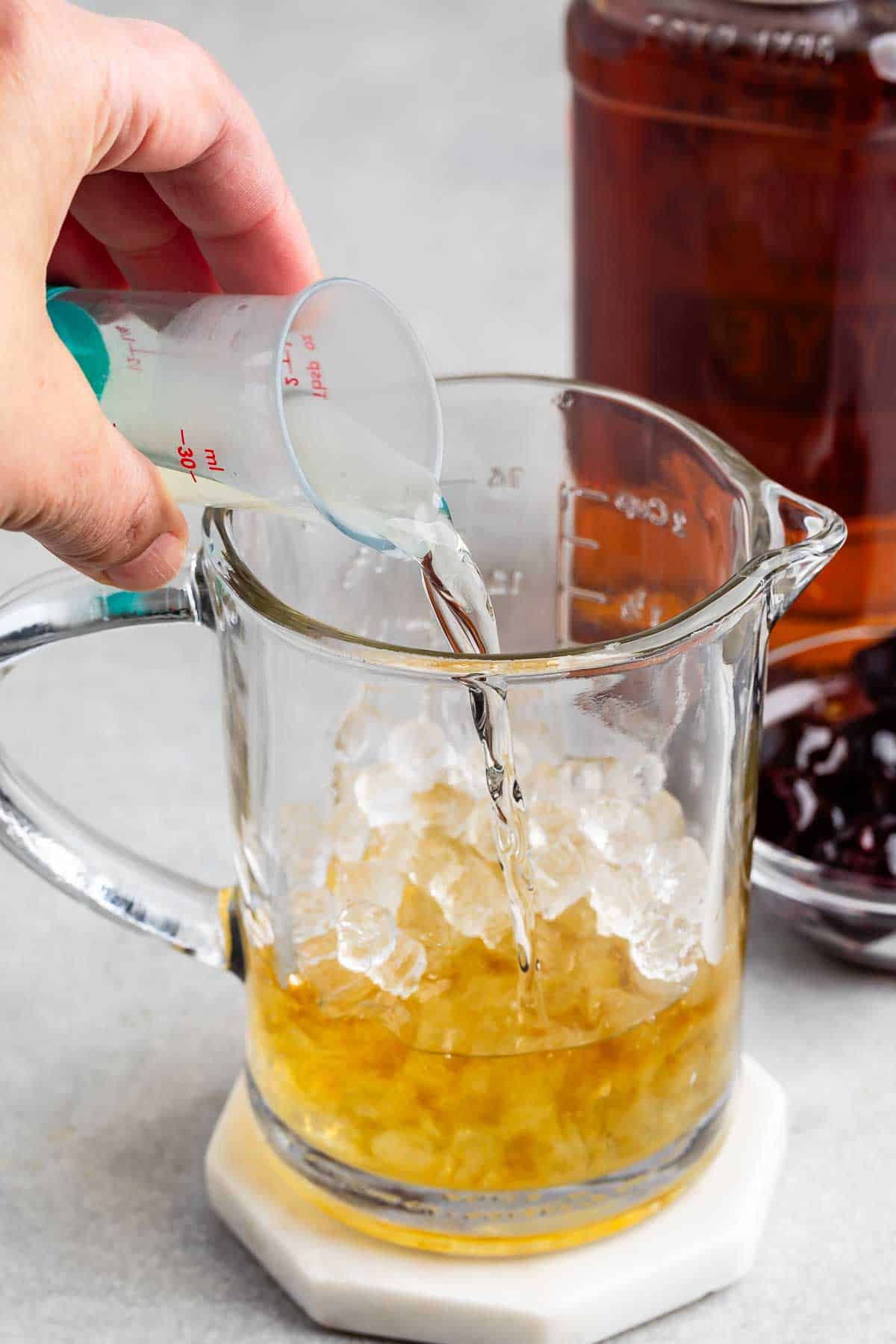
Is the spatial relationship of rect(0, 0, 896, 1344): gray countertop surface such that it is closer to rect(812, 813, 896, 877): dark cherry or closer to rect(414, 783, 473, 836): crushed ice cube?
rect(812, 813, 896, 877): dark cherry

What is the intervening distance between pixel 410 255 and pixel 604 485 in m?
0.95

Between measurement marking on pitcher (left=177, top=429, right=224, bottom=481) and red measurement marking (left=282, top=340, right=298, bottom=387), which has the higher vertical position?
red measurement marking (left=282, top=340, right=298, bottom=387)

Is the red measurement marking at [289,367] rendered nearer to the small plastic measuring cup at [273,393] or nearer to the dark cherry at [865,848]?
the small plastic measuring cup at [273,393]

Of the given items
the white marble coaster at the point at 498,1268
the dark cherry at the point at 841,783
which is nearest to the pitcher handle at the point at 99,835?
the white marble coaster at the point at 498,1268

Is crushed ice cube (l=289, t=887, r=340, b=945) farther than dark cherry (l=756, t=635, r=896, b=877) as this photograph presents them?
No

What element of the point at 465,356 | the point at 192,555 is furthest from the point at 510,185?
the point at 192,555

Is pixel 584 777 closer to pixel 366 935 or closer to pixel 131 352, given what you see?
pixel 366 935

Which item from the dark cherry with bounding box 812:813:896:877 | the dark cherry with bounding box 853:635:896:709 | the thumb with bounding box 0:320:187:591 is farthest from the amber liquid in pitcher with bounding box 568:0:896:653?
the thumb with bounding box 0:320:187:591

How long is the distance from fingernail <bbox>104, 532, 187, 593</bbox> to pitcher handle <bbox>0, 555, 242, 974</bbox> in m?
0.02

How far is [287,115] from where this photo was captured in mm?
2006

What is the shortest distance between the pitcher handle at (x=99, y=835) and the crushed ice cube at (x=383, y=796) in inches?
3.0

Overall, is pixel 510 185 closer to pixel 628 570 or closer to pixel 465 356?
pixel 465 356

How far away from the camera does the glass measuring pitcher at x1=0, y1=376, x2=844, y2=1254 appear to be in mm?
671

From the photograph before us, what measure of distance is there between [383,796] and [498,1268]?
203mm
